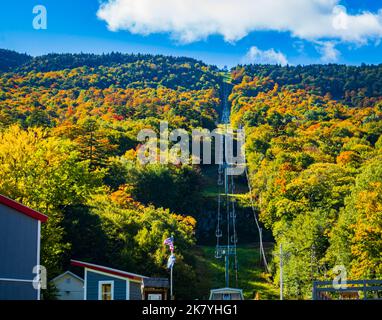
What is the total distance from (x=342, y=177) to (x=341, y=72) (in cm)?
3901

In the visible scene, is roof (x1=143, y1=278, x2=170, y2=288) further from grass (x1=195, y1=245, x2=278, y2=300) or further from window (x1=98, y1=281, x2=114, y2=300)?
grass (x1=195, y1=245, x2=278, y2=300)

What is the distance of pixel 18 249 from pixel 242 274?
31756 millimetres

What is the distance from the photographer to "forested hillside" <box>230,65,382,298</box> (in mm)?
37500

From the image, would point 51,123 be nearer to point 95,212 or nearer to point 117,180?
point 117,180

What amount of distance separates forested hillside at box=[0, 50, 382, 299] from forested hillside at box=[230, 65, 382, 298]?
119 millimetres

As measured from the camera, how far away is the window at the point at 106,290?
24.6 meters

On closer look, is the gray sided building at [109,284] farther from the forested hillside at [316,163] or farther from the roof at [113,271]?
the forested hillside at [316,163]

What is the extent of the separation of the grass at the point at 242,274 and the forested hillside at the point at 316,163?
4.32 ft

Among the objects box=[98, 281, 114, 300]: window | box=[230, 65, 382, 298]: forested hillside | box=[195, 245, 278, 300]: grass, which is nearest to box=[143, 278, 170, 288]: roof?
box=[98, 281, 114, 300]: window

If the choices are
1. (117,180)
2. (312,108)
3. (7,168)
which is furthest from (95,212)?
(312,108)

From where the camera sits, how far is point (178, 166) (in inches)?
2372

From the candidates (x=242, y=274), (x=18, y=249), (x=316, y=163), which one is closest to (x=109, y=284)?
(x=18, y=249)

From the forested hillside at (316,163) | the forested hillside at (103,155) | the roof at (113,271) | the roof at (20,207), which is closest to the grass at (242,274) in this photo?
the forested hillside at (316,163)

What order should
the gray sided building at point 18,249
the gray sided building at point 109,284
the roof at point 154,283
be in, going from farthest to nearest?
the gray sided building at point 109,284, the roof at point 154,283, the gray sided building at point 18,249
